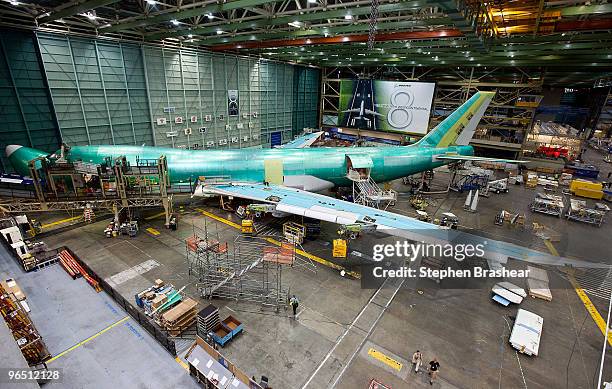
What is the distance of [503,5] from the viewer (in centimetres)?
1773

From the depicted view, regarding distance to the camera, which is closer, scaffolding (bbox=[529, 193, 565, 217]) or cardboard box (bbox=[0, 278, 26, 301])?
cardboard box (bbox=[0, 278, 26, 301])

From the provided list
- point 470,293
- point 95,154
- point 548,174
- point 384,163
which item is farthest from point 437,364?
point 548,174

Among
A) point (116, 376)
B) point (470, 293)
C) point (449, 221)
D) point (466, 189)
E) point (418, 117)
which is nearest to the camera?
point (116, 376)

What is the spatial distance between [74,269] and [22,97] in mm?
18328

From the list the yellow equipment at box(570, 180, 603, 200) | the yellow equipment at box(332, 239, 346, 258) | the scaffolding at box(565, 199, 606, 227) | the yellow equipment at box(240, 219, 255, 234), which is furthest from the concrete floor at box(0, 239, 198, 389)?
the yellow equipment at box(570, 180, 603, 200)

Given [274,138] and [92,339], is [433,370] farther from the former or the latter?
[274,138]

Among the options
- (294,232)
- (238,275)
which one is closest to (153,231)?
(238,275)

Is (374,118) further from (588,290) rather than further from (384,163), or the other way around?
(588,290)

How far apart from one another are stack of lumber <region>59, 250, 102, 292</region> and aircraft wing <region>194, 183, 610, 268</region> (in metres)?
8.53

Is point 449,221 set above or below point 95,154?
below

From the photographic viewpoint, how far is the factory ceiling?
56.8ft

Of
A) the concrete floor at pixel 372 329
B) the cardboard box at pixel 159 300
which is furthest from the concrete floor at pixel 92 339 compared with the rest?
the cardboard box at pixel 159 300

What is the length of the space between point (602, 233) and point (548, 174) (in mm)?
21522

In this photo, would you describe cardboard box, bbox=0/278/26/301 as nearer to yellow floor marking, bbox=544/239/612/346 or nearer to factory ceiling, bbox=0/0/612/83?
factory ceiling, bbox=0/0/612/83
